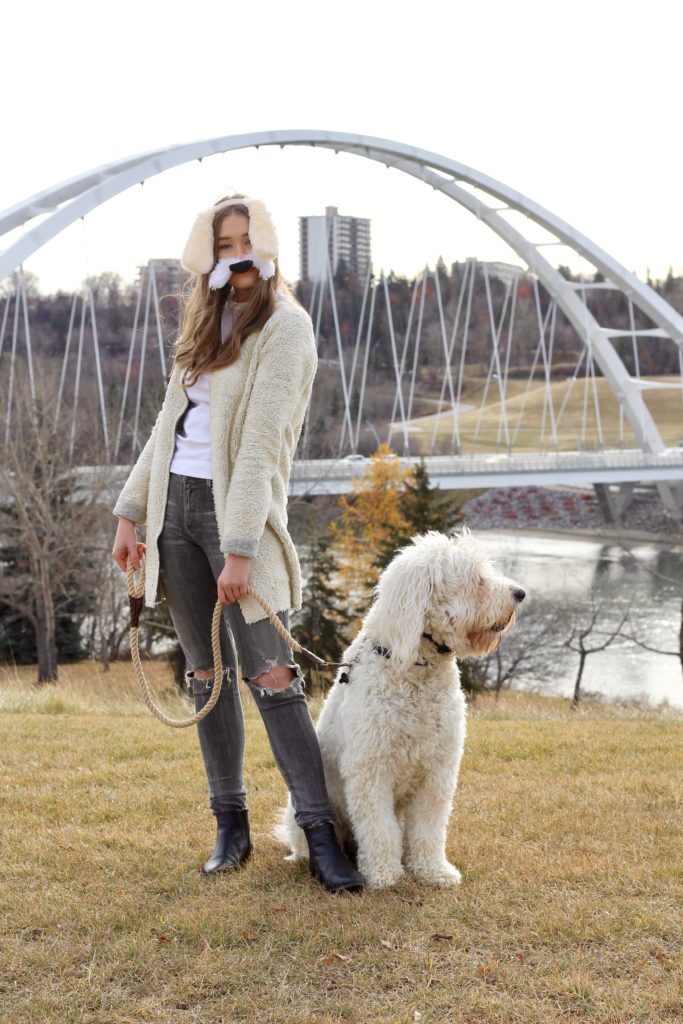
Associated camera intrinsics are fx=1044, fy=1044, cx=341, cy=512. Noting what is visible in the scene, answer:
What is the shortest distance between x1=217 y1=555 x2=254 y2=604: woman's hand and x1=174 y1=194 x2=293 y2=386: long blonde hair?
53 cm

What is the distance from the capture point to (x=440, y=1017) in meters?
2.13

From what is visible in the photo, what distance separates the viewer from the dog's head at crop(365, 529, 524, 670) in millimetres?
2723

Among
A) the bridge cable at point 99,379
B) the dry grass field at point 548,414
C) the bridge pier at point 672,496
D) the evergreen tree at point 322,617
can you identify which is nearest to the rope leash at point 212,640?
the bridge cable at point 99,379

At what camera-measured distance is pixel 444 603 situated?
8.98 ft

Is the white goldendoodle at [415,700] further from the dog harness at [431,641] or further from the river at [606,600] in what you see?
the river at [606,600]

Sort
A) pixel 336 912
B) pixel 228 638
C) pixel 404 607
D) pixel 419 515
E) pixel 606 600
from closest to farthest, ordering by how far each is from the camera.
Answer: pixel 336 912, pixel 404 607, pixel 228 638, pixel 419 515, pixel 606 600

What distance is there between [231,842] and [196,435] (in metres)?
1.18

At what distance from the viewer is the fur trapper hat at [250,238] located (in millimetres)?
2799

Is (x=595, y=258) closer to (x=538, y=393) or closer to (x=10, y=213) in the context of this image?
(x=10, y=213)

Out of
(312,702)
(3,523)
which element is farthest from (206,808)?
(3,523)

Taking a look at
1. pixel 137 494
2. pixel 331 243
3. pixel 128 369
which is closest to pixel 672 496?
pixel 331 243

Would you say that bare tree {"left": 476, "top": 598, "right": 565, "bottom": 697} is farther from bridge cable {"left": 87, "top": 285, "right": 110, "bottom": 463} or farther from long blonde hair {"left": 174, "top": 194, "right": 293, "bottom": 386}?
long blonde hair {"left": 174, "top": 194, "right": 293, "bottom": 386}

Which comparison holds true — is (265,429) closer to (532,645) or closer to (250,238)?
(250,238)

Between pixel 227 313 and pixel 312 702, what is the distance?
3698mm
